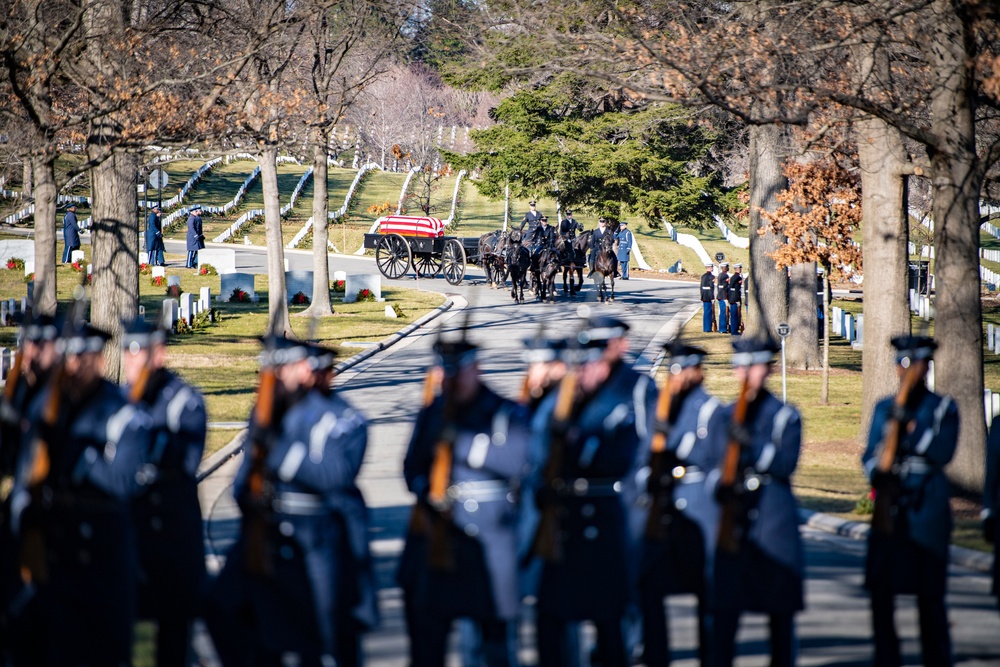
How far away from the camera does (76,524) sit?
5.69 meters

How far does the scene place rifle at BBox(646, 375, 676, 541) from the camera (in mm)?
6684

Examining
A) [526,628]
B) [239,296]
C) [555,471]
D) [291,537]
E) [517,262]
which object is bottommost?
[526,628]

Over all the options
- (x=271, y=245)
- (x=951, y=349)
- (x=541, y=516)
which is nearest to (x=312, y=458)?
(x=541, y=516)

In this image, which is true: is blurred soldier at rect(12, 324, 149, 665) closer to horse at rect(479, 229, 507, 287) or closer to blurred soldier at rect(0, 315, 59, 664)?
blurred soldier at rect(0, 315, 59, 664)

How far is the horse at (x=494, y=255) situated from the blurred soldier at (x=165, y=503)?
85.4 feet

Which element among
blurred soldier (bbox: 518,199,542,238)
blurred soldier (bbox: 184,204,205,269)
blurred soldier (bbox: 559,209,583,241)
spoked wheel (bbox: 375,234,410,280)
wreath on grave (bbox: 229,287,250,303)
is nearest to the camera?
blurred soldier (bbox: 518,199,542,238)

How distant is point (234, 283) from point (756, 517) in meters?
26.2

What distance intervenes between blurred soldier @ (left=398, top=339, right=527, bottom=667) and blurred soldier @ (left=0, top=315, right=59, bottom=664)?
1.95m

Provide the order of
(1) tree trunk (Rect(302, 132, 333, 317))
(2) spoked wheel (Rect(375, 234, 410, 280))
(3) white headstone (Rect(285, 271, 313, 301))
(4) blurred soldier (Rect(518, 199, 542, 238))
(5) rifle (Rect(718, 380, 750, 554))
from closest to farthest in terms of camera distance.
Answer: (5) rifle (Rect(718, 380, 750, 554)) < (1) tree trunk (Rect(302, 132, 333, 317)) < (4) blurred soldier (Rect(518, 199, 542, 238)) < (3) white headstone (Rect(285, 271, 313, 301)) < (2) spoked wheel (Rect(375, 234, 410, 280))

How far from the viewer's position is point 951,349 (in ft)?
40.6

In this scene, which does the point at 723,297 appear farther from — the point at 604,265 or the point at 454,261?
the point at 454,261

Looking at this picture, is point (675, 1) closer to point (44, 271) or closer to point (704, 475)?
point (44, 271)

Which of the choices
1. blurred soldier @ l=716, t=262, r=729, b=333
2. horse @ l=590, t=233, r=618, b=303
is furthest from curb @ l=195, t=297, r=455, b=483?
blurred soldier @ l=716, t=262, r=729, b=333

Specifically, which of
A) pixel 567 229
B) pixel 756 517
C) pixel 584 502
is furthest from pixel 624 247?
pixel 584 502
